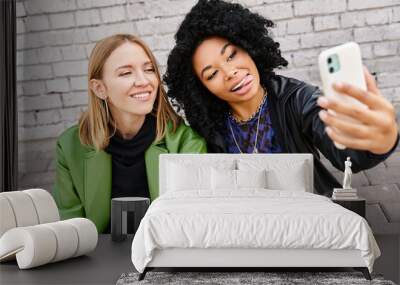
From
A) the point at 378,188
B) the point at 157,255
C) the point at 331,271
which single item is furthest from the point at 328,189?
the point at 157,255

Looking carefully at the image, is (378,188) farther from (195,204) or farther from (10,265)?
(10,265)

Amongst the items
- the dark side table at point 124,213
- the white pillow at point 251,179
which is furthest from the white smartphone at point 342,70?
the dark side table at point 124,213

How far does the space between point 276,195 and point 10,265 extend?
1.87 meters

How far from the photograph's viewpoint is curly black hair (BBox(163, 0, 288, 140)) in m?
5.00

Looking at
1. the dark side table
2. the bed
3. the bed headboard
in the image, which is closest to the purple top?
the bed headboard

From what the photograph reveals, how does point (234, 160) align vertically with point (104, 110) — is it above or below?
below

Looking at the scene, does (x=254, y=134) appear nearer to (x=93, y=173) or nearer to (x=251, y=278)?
(x=93, y=173)

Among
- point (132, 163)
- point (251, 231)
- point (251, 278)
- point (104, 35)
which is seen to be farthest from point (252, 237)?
point (104, 35)

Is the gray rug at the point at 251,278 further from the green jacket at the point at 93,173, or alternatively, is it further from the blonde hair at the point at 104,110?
the blonde hair at the point at 104,110

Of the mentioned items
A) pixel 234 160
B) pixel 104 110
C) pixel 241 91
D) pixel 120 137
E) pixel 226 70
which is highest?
pixel 226 70

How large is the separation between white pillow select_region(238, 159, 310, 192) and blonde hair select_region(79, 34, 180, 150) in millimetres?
830

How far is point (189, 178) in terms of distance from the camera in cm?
487

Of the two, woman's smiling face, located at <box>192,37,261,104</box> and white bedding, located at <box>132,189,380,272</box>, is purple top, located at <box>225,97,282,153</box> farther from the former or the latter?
white bedding, located at <box>132,189,380,272</box>

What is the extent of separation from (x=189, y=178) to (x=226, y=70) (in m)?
0.95
